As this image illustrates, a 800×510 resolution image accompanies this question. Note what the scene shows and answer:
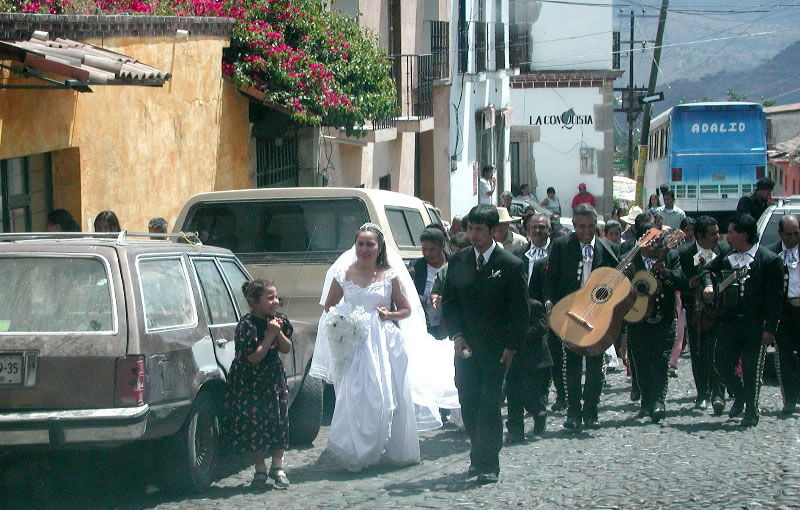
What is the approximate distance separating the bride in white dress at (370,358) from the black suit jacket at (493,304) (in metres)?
0.65

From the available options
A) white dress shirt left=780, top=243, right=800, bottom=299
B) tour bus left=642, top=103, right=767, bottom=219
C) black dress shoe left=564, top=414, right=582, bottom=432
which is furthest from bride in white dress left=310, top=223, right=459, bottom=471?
tour bus left=642, top=103, right=767, bottom=219

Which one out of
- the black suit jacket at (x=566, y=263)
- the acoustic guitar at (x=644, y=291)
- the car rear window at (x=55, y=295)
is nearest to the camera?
the car rear window at (x=55, y=295)

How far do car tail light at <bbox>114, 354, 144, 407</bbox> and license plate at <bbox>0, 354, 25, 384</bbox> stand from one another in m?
0.55

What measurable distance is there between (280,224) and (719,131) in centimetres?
2235

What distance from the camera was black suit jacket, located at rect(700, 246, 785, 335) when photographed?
34.2 ft

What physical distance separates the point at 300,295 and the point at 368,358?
2.32 m

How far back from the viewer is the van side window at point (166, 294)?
7.59 m

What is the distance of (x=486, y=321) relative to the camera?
848 cm

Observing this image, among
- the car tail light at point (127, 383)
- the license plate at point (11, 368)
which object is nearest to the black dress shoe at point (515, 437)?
the car tail light at point (127, 383)

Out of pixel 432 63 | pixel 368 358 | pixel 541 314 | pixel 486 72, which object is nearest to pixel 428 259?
pixel 541 314

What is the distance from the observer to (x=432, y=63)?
87.6 ft

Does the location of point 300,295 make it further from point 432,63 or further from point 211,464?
point 432,63

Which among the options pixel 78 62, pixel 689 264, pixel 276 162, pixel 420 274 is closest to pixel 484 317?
pixel 420 274

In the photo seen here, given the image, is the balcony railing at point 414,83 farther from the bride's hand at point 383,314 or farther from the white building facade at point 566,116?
the white building facade at point 566,116
